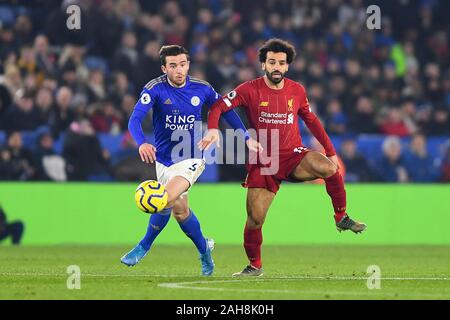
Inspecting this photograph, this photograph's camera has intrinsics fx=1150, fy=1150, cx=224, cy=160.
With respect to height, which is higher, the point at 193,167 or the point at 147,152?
the point at 147,152

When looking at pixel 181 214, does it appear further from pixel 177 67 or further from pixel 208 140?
pixel 177 67

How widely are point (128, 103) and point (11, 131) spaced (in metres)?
2.13

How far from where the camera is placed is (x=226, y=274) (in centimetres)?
1160

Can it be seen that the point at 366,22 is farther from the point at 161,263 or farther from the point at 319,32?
the point at 161,263

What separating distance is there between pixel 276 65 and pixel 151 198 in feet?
6.16

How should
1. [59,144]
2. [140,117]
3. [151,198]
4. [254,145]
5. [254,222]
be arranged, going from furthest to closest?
[59,144], [254,222], [140,117], [254,145], [151,198]

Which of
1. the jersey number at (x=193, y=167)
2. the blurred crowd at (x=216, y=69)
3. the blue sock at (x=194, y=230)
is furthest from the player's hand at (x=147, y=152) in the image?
the blurred crowd at (x=216, y=69)

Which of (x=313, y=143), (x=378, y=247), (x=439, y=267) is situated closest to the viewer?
(x=439, y=267)

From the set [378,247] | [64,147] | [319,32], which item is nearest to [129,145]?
[64,147]

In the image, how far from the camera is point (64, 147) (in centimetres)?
1773

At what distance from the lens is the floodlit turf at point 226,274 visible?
933 centimetres

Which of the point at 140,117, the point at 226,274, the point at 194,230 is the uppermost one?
the point at 140,117

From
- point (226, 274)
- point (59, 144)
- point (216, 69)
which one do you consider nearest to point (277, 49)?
point (226, 274)

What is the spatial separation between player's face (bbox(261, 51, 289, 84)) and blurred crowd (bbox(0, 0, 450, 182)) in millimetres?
6785
